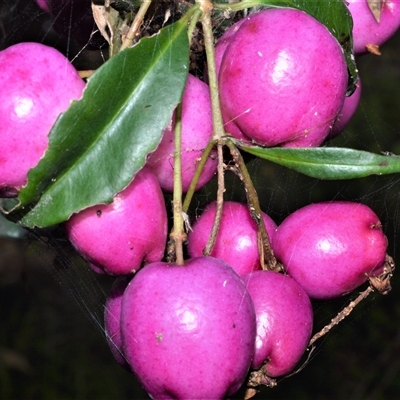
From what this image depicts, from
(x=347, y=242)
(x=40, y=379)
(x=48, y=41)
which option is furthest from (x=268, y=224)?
(x=40, y=379)

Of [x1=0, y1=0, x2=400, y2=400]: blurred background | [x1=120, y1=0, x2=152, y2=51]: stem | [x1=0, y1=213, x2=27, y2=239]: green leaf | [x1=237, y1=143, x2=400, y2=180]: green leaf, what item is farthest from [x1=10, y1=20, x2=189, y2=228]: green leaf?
[x1=0, y1=0, x2=400, y2=400]: blurred background

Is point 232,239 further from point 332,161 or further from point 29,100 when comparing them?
point 29,100

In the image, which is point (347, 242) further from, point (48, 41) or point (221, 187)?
point (48, 41)

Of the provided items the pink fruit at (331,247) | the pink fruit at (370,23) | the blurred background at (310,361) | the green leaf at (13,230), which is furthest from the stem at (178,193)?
the blurred background at (310,361)

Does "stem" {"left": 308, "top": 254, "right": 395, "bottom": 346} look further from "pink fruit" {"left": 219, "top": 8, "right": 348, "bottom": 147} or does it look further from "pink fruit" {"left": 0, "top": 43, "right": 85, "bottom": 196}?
"pink fruit" {"left": 0, "top": 43, "right": 85, "bottom": 196}

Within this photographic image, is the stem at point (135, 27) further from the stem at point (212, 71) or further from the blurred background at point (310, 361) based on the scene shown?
the blurred background at point (310, 361)

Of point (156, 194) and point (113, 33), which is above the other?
point (113, 33)
